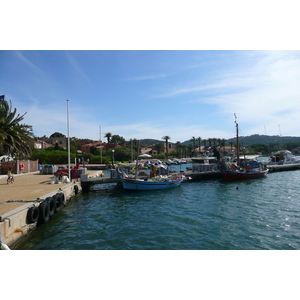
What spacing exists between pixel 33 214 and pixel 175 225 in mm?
7677

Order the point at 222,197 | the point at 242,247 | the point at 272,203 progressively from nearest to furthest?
the point at 242,247 → the point at 272,203 → the point at 222,197

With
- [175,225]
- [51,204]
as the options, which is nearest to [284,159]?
[175,225]

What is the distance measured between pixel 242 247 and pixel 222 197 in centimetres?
1144

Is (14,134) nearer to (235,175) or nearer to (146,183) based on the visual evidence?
(146,183)

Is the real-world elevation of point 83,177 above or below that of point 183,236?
above

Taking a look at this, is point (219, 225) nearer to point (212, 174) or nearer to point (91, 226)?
point (91, 226)

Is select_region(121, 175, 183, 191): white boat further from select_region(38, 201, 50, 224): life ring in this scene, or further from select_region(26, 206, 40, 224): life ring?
select_region(26, 206, 40, 224): life ring

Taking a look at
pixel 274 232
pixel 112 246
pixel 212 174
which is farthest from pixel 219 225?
pixel 212 174

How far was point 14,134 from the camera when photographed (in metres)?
27.6

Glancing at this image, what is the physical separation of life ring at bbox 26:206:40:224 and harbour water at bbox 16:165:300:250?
651 mm

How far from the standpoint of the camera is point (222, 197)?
65.5 ft

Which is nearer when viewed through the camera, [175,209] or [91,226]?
[91,226]

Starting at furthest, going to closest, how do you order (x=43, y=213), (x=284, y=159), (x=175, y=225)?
(x=284, y=159)
(x=43, y=213)
(x=175, y=225)

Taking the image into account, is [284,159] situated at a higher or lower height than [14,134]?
lower
